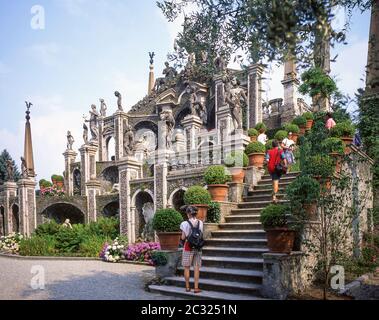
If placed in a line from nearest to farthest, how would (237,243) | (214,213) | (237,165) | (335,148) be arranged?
(335,148) < (237,243) < (214,213) < (237,165)

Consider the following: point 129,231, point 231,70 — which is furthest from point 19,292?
point 231,70

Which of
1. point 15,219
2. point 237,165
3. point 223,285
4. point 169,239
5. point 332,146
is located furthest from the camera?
point 15,219

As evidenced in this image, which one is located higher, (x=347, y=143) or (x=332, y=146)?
(x=347, y=143)

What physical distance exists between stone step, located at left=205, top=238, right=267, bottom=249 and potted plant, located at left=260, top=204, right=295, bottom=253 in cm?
119

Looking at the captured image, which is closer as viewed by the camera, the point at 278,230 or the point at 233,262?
the point at 278,230

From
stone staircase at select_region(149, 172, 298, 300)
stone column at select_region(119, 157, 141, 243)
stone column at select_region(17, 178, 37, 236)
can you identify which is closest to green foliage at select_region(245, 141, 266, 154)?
stone staircase at select_region(149, 172, 298, 300)

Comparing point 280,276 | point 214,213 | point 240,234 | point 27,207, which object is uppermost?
point 214,213

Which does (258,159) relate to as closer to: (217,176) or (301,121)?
(217,176)

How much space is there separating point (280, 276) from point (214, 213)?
3373mm

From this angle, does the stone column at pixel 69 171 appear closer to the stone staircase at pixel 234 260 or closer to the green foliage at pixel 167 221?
the stone staircase at pixel 234 260

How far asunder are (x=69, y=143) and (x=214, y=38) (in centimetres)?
2484

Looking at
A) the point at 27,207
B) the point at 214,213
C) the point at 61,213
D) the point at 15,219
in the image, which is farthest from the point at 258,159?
the point at 15,219

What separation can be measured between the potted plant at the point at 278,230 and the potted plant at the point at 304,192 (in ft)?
0.87

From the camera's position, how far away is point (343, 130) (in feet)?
30.3
